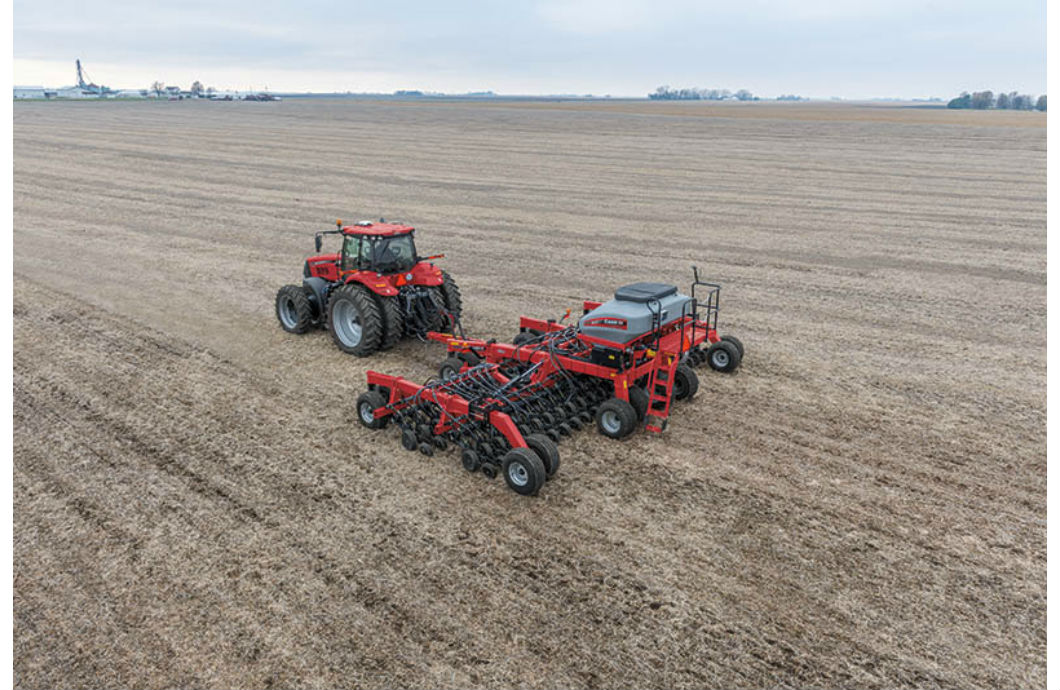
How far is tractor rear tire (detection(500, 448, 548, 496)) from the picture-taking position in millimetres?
7277

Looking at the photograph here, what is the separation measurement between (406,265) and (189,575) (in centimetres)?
603

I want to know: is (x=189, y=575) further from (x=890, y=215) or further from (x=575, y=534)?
(x=890, y=215)

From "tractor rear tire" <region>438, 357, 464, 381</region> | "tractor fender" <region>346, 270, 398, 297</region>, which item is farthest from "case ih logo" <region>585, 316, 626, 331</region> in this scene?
"tractor fender" <region>346, 270, 398, 297</region>

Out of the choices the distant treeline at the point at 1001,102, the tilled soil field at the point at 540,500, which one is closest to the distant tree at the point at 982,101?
the distant treeline at the point at 1001,102

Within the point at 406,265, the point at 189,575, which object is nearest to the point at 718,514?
the point at 189,575

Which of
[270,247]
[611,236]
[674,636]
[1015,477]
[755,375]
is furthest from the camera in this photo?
[611,236]

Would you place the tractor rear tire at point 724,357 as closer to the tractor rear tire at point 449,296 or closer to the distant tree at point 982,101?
the tractor rear tire at point 449,296

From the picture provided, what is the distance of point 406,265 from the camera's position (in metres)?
11.3

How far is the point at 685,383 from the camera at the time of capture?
9.59 m

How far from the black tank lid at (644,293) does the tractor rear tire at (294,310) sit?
5.65m

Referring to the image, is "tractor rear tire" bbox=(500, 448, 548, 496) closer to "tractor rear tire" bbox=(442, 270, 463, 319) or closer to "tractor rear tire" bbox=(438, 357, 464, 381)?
"tractor rear tire" bbox=(438, 357, 464, 381)

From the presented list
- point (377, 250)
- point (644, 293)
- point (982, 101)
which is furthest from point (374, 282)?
point (982, 101)

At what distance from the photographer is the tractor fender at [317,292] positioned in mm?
11953

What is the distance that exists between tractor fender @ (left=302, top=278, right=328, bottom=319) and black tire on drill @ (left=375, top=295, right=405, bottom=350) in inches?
56.9
